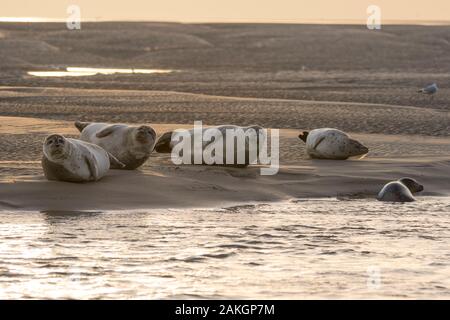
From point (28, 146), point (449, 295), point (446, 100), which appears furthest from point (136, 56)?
point (449, 295)

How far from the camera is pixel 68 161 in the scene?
39.5ft

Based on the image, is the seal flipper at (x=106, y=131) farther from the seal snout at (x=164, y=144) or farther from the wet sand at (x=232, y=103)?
the seal snout at (x=164, y=144)

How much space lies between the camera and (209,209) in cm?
1153

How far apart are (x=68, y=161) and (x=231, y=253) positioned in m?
3.42

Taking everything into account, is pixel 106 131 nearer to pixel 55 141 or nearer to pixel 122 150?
pixel 122 150

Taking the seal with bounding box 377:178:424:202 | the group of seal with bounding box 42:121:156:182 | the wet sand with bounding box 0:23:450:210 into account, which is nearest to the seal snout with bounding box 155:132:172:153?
the wet sand with bounding box 0:23:450:210

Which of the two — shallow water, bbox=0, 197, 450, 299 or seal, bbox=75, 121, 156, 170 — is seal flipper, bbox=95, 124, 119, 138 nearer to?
seal, bbox=75, 121, 156, 170

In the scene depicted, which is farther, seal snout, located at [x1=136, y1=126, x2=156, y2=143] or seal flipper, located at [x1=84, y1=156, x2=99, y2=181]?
seal snout, located at [x1=136, y1=126, x2=156, y2=143]

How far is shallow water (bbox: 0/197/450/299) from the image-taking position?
7867 mm

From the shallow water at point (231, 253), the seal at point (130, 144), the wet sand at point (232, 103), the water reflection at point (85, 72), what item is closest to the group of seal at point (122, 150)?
the seal at point (130, 144)

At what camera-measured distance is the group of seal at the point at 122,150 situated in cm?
1203

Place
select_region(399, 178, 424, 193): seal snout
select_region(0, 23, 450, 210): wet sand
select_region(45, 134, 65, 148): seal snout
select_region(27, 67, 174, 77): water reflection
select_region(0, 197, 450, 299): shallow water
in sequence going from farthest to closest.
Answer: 1. select_region(27, 67, 174, 77): water reflection
2. select_region(399, 178, 424, 193): seal snout
3. select_region(0, 23, 450, 210): wet sand
4. select_region(45, 134, 65, 148): seal snout
5. select_region(0, 197, 450, 299): shallow water
